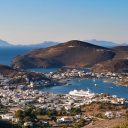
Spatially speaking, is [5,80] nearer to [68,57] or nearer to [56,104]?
[56,104]

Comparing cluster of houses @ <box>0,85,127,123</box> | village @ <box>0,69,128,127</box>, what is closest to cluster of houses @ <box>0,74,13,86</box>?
village @ <box>0,69,128,127</box>

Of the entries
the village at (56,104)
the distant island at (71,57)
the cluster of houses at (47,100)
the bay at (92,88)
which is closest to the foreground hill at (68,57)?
the distant island at (71,57)

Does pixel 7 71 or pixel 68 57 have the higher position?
pixel 68 57

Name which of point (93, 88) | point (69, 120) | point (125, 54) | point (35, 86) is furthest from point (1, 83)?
point (125, 54)

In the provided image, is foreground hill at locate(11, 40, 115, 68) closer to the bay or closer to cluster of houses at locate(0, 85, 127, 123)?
the bay

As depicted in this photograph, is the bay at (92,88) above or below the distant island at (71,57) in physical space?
below

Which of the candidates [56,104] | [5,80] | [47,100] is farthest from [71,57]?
[56,104]

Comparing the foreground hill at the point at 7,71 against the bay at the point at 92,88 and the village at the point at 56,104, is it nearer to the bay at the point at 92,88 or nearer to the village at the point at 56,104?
the bay at the point at 92,88

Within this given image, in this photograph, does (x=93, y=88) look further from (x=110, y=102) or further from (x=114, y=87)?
(x=110, y=102)
